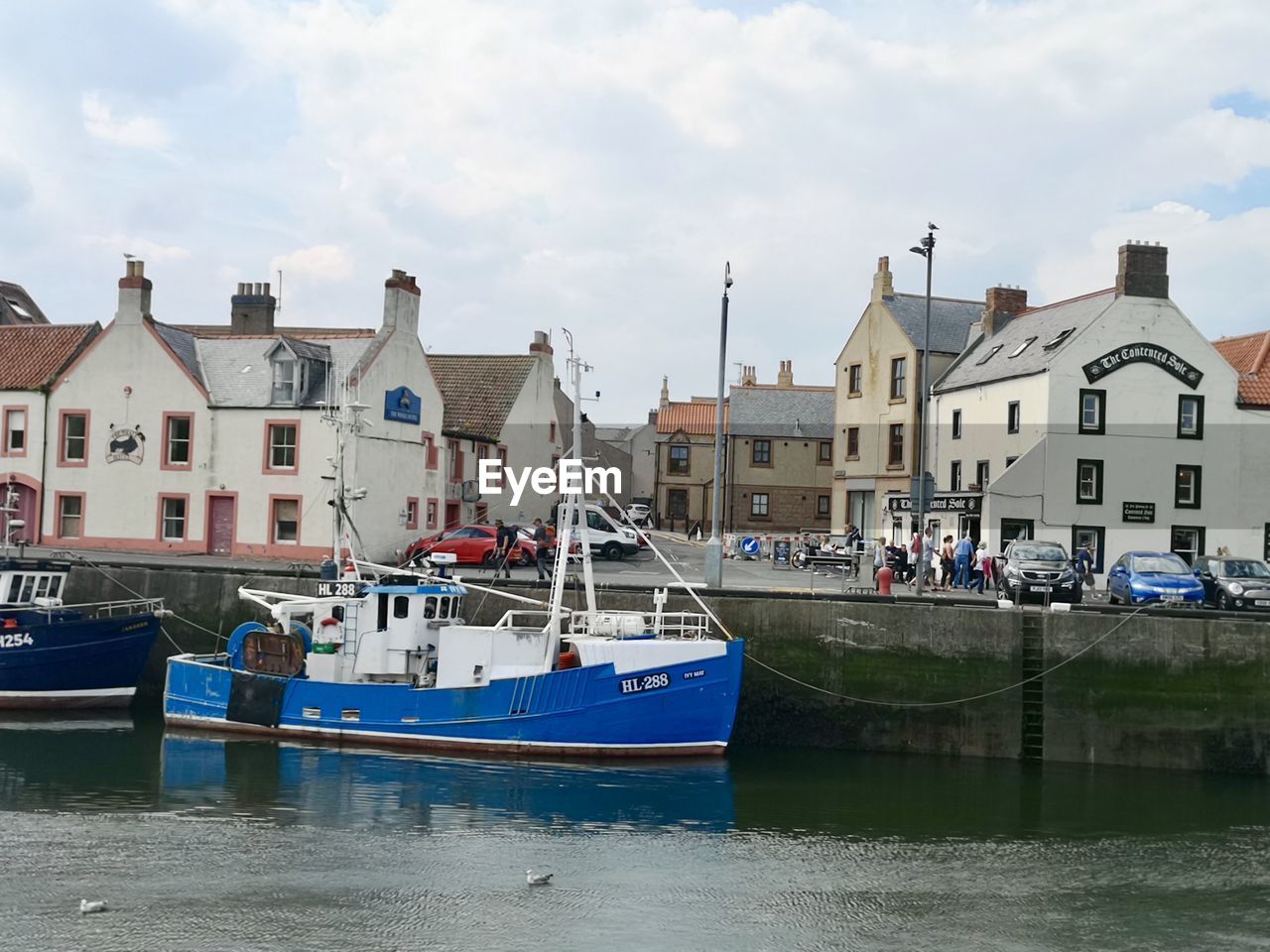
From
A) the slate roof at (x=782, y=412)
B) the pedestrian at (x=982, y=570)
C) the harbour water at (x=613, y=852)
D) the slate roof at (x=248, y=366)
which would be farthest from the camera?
the slate roof at (x=782, y=412)

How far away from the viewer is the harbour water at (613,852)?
15539mm

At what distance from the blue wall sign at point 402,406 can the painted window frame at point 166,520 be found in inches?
267

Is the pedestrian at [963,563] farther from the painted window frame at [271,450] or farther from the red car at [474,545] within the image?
the painted window frame at [271,450]

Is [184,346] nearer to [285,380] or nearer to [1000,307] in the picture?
[285,380]

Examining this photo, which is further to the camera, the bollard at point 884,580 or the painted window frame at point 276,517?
the painted window frame at point 276,517

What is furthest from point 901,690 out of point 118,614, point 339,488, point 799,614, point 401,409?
point 401,409

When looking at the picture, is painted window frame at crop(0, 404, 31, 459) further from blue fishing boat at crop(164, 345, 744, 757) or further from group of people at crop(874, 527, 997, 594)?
group of people at crop(874, 527, 997, 594)

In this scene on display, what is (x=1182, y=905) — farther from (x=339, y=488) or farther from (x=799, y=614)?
(x=339, y=488)

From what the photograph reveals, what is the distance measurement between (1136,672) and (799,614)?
671 cm

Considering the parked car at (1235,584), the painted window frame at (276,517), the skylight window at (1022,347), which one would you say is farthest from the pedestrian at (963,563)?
the painted window frame at (276,517)

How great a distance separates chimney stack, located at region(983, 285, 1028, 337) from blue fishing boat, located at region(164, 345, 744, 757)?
2704 centimetres

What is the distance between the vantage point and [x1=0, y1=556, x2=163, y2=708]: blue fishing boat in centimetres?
2852

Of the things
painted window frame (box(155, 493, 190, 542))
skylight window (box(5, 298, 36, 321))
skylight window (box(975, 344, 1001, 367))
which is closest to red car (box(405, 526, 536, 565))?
painted window frame (box(155, 493, 190, 542))

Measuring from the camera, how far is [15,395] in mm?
42125
